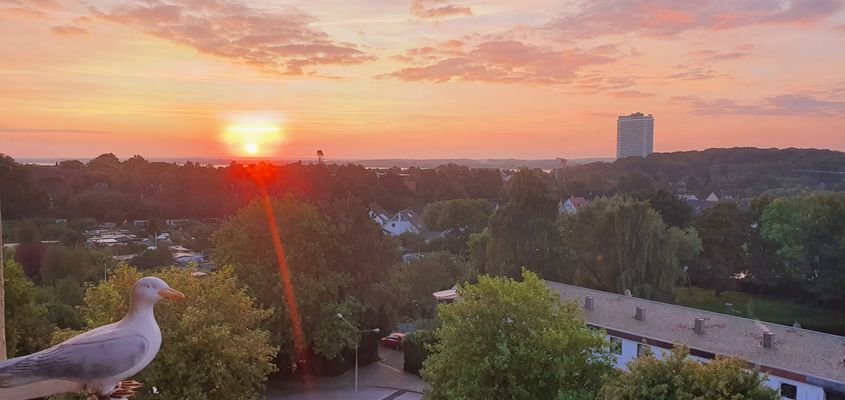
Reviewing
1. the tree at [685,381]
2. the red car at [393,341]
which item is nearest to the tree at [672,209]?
the red car at [393,341]

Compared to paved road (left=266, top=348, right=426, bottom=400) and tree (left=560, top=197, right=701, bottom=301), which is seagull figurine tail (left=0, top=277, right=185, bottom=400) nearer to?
paved road (left=266, top=348, right=426, bottom=400)

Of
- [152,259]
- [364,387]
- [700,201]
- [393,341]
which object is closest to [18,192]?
[152,259]

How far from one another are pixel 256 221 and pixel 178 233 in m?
27.3

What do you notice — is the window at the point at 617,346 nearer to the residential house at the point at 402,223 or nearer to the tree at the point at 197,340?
the tree at the point at 197,340

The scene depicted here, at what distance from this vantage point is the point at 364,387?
21203mm

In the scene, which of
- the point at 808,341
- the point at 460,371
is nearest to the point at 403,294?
the point at 460,371

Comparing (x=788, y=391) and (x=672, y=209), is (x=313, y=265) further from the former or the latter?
(x=672, y=209)

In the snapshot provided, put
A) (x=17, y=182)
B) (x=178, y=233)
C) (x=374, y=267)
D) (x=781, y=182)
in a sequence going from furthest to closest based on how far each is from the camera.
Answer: (x=781, y=182) < (x=178, y=233) < (x=17, y=182) < (x=374, y=267)

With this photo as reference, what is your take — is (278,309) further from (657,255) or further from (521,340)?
(657,255)

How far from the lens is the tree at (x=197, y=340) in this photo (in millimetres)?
12859

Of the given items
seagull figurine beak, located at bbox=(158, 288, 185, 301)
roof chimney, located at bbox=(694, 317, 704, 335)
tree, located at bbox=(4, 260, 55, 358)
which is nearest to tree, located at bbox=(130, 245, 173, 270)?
tree, located at bbox=(4, 260, 55, 358)

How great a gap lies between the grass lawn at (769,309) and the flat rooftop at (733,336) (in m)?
13.5

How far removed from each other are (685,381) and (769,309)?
27.3 metres

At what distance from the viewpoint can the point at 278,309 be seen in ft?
66.5
